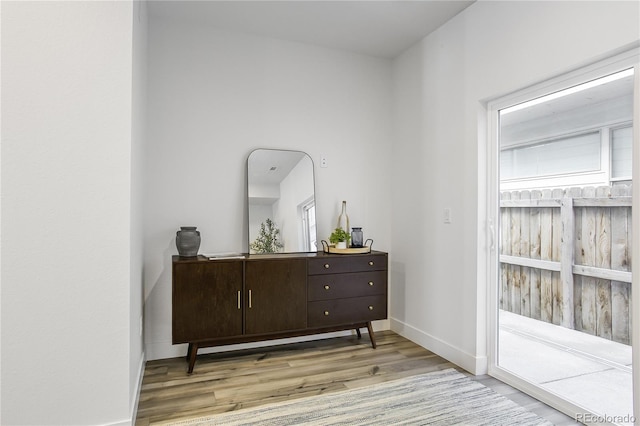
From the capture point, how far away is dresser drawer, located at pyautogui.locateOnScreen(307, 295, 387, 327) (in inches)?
119

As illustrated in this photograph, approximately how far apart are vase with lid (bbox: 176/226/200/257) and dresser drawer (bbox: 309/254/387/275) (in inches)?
34.9

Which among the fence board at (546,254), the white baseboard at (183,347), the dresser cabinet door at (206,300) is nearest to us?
the fence board at (546,254)

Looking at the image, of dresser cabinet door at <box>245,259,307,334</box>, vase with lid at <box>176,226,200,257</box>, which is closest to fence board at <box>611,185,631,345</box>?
dresser cabinet door at <box>245,259,307,334</box>

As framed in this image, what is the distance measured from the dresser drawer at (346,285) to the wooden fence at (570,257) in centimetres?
96

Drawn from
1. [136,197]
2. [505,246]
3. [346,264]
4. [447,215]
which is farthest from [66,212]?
[505,246]

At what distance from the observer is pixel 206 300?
269 cm

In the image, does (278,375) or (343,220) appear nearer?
(278,375)

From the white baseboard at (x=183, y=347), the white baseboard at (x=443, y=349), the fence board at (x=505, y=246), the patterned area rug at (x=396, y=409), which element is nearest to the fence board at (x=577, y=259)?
the fence board at (x=505, y=246)

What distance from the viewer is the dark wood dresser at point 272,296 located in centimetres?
A: 266

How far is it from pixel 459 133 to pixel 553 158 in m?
0.74

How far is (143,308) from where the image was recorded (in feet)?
9.53

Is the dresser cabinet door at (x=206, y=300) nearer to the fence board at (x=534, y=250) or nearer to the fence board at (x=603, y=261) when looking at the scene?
the fence board at (x=534, y=250)

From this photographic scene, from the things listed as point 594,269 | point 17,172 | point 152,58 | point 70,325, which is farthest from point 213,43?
point 594,269

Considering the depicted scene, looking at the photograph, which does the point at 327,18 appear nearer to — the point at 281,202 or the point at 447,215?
the point at 281,202
